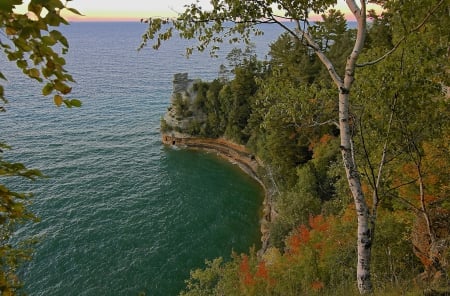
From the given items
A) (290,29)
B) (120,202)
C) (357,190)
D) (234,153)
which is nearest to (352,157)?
(357,190)

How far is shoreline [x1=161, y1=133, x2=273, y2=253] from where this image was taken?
3535 centimetres

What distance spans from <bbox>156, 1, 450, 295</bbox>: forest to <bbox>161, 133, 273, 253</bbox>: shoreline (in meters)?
2.56

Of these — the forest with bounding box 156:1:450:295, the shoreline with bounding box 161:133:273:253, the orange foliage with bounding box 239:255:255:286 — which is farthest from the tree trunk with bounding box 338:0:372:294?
the shoreline with bounding box 161:133:273:253

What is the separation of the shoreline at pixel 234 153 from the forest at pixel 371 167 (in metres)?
2.56

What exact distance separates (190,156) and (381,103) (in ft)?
144

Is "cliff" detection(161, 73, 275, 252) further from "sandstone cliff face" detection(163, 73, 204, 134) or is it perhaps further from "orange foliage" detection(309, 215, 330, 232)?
"orange foliage" detection(309, 215, 330, 232)

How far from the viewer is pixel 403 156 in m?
9.68

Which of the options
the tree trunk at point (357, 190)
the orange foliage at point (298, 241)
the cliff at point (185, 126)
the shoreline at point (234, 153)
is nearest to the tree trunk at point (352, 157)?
the tree trunk at point (357, 190)

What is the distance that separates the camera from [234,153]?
160 feet

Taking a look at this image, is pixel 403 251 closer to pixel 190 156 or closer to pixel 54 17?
pixel 54 17

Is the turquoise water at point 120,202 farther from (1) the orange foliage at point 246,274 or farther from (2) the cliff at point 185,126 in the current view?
(1) the orange foliage at point 246,274

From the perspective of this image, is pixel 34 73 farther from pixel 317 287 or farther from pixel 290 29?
pixel 317 287

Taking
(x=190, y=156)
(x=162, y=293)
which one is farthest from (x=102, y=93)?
(x=162, y=293)

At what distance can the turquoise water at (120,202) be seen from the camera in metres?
28.2
